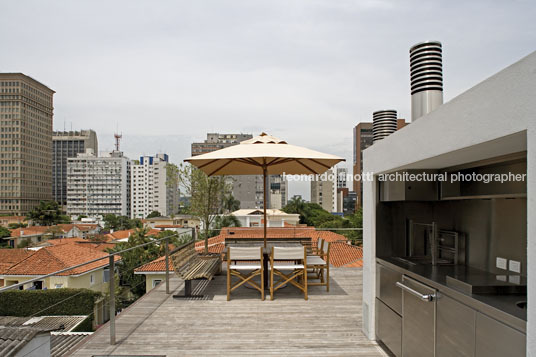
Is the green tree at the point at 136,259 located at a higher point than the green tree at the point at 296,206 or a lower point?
lower

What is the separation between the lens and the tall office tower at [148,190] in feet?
391

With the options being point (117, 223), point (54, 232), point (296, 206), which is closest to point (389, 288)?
point (296, 206)

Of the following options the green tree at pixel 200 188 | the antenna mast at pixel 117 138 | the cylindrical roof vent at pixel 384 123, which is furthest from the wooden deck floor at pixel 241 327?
the antenna mast at pixel 117 138

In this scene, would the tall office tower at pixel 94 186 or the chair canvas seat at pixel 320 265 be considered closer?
the chair canvas seat at pixel 320 265

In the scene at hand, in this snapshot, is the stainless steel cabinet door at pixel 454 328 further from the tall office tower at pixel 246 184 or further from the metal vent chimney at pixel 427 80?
the tall office tower at pixel 246 184

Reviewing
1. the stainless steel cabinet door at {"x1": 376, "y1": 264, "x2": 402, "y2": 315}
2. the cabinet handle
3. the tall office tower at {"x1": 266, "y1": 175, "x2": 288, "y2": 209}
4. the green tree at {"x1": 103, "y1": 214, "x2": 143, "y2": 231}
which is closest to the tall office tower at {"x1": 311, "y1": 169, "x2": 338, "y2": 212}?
the tall office tower at {"x1": 266, "y1": 175, "x2": 288, "y2": 209}

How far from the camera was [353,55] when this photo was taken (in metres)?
8.41

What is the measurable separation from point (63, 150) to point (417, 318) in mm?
149379

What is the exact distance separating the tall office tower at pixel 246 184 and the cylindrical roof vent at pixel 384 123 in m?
61.2

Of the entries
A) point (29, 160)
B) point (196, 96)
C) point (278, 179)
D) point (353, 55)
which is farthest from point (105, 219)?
point (353, 55)

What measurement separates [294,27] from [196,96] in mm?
7851

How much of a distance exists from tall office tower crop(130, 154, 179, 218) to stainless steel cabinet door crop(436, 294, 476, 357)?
121039 millimetres

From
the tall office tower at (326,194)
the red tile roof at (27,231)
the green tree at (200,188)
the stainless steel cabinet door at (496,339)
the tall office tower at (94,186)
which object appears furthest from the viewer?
the tall office tower at (94,186)

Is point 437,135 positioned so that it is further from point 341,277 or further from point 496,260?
point 341,277
